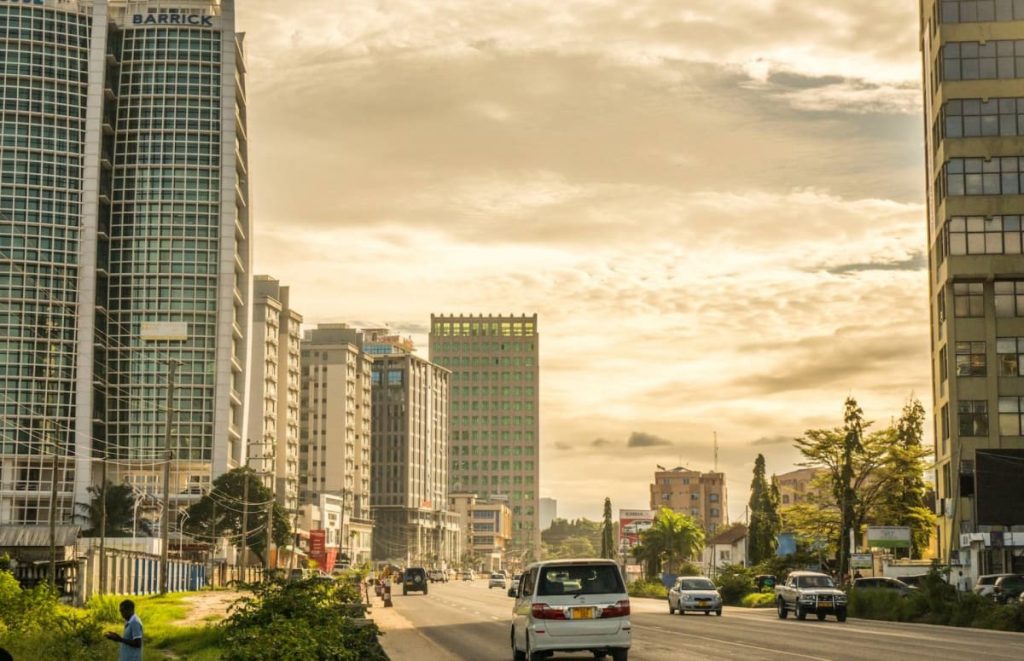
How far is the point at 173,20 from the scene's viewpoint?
19638 cm

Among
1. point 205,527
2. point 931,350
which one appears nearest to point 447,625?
point 931,350

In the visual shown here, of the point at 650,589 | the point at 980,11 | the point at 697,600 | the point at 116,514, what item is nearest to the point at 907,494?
the point at 650,589

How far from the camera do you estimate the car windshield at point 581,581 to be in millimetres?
27250

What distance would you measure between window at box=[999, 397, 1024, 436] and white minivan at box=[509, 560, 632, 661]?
2901 inches

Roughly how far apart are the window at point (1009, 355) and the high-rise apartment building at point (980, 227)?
70 millimetres

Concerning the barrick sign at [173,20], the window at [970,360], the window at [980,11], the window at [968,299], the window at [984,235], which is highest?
the barrick sign at [173,20]

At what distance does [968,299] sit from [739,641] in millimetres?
66876

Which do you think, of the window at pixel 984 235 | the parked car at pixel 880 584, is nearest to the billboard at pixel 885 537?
the parked car at pixel 880 584

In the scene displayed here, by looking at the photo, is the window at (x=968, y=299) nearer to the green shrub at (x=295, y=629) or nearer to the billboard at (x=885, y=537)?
the billboard at (x=885, y=537)

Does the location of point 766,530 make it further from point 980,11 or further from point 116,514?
point 116,514

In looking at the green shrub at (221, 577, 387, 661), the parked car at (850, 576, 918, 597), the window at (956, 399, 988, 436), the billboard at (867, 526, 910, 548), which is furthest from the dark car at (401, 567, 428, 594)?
the green shrub at (221, 577, 387, 661)

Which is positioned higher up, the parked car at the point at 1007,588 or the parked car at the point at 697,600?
the parked car at the point at 1007,588

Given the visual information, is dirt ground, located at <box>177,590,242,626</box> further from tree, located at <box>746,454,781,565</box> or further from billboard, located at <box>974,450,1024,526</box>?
tree, located at <box>746,454,781,565</box>

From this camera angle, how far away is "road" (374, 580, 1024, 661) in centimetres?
3083
